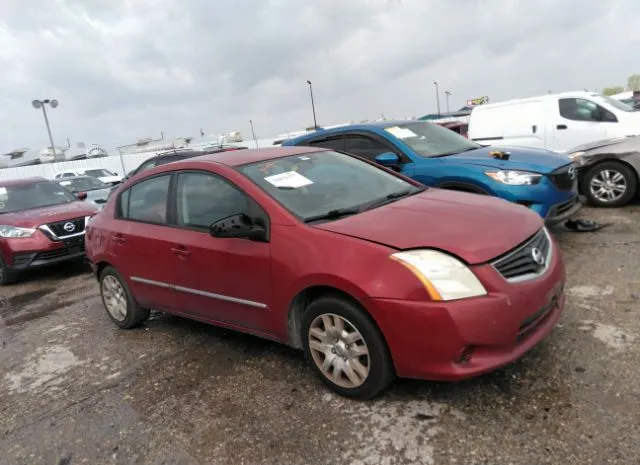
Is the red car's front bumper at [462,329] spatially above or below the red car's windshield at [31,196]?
below

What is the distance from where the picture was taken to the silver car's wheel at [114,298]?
4.80 metres

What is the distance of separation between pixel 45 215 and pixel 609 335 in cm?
751

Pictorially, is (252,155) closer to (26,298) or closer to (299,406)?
(299,406)

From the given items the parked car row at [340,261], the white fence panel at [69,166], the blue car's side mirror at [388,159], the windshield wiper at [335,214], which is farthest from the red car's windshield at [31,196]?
the white fence panel at [69,166]

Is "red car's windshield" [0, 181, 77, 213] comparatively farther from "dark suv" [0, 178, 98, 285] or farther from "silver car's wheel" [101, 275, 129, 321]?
"silver car's wheel" [101, 275, 129, 321]

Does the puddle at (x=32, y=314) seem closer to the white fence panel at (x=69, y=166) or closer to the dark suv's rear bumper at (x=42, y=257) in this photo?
the dark suv's rear bumper at (x=42, y=257)

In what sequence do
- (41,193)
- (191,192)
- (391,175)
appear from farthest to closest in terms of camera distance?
(41,193) → (391,175) → (191,192)

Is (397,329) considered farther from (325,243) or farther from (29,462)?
(29,462)

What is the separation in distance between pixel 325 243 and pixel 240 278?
78cm

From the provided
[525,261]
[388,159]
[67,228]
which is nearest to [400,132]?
[388,159]

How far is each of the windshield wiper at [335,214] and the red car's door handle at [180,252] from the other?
1086 millimetres

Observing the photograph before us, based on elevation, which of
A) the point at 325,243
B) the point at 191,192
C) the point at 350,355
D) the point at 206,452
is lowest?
the point at 206,452

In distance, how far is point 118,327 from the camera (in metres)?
4.98

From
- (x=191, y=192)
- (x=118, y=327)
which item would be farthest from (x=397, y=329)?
(x=118, y=327)
